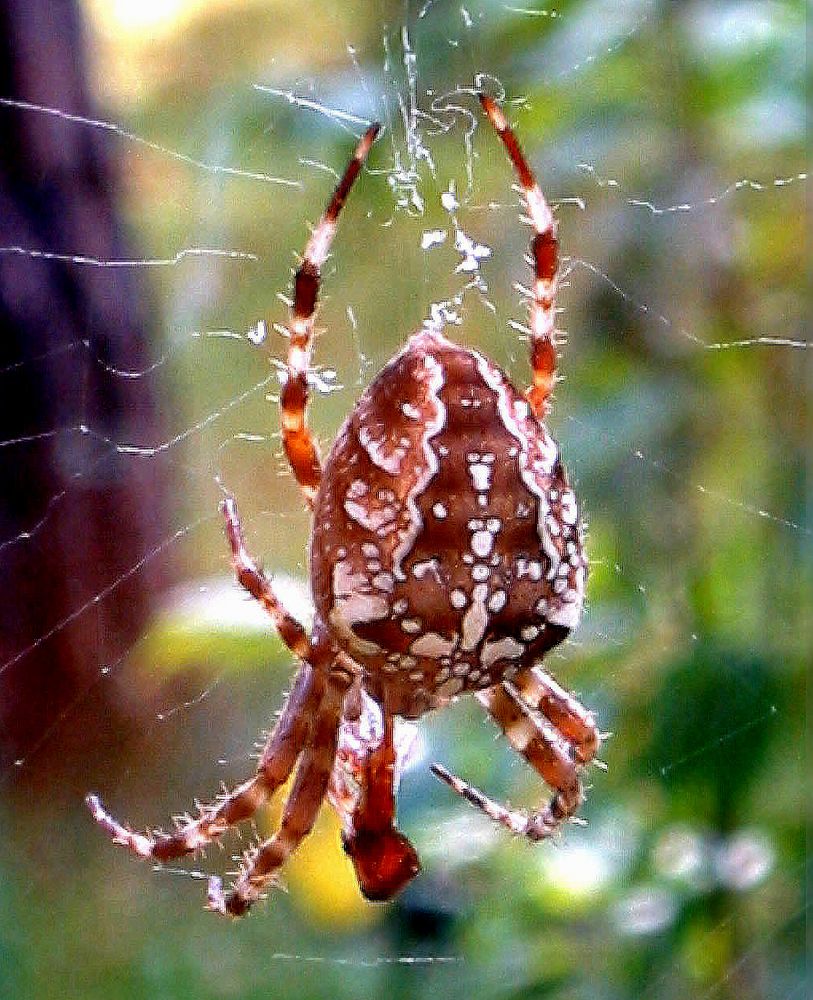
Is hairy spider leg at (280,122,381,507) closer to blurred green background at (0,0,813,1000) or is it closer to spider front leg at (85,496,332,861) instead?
blurred green background at (0,0,813,1000)

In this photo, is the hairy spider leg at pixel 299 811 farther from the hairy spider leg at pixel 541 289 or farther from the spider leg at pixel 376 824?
the hairy spider leg at pixel 541 289

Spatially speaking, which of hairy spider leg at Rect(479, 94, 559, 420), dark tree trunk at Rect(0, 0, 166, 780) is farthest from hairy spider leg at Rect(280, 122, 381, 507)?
dark tree trunk at Rect(0, 0, 166, 780)

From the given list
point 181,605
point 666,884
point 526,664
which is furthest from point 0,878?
point 526,664

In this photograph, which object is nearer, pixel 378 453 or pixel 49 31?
pixel 378 453

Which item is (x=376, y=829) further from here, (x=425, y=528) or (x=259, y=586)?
(x=425, y=528)

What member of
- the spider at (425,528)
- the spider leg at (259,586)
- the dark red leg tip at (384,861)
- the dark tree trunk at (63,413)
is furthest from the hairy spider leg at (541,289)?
the dark tree trunk at (63,413)

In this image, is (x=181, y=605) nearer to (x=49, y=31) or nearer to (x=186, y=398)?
(x=49, y=31)
